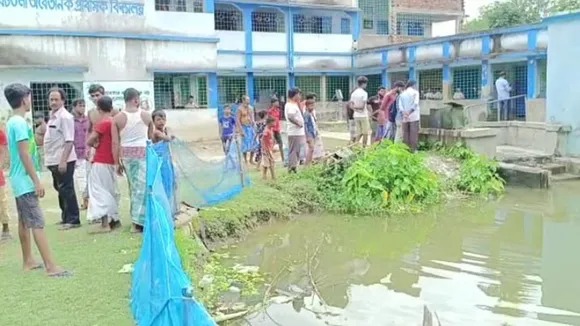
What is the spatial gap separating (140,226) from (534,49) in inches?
642

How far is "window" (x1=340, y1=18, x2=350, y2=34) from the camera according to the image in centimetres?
2862

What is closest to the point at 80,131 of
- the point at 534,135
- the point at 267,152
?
the point at 267,152

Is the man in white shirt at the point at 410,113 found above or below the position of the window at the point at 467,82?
below

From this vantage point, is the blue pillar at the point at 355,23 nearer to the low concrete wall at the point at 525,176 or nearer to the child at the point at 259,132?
the child at the point at 259,132

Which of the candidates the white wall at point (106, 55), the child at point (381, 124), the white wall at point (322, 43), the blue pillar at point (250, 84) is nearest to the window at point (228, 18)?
the blue pillar at point (250, 84)

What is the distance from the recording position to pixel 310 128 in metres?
11.6

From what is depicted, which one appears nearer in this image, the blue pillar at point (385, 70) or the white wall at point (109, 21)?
the white wall at point (109, 21)

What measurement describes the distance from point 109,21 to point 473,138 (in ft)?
37.8

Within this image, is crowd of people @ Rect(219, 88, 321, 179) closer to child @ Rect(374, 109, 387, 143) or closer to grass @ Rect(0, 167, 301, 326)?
child @ Rect(374, 109, 387, 143)

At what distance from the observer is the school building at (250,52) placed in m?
17.0

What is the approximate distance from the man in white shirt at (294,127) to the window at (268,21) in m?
16.5

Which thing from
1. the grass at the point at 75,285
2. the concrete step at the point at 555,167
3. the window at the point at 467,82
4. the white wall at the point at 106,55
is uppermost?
the white wall at the point at 106,55

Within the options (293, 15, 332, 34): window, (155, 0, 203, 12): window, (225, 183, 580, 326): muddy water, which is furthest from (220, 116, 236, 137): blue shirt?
(293, 15, 332, 34): window

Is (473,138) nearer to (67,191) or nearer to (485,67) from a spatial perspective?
(67,191)
